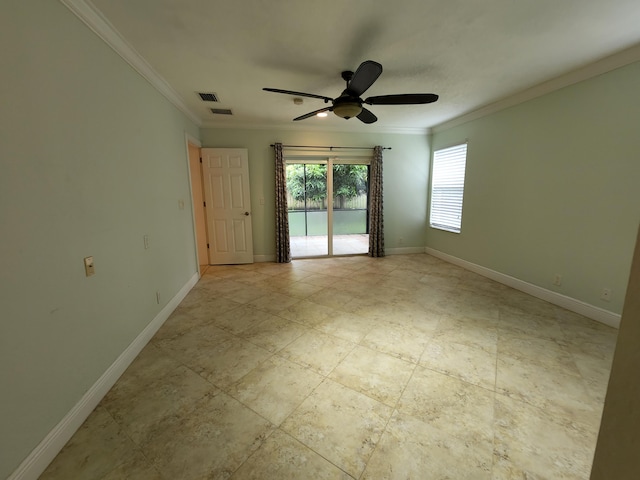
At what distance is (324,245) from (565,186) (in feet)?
14.7

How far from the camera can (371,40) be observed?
212 cm

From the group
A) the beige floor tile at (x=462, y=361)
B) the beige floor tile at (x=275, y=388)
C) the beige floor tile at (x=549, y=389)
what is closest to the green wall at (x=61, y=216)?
the beige floor tile at (x=275, y=388)

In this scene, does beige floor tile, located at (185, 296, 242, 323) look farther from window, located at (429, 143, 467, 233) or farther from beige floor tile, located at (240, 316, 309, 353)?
window, located at (429, 143, 467, 233)

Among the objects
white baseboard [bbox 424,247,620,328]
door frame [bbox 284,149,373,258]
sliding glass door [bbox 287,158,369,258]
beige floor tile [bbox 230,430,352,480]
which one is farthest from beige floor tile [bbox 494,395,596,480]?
sliding glass door [bbox 287,158,369,258]

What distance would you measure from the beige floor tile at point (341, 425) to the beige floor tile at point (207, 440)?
212 mm

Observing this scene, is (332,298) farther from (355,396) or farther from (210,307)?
(355,396)

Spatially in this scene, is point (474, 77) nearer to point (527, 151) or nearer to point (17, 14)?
point (527, 151)

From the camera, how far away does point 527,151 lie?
3.27 metres

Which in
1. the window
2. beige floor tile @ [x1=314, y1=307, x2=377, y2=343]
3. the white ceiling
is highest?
the white ceiling

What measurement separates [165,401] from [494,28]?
3523 mm

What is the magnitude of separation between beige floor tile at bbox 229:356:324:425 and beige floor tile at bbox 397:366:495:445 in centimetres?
63

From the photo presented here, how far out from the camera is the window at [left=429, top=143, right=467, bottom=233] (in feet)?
14.7

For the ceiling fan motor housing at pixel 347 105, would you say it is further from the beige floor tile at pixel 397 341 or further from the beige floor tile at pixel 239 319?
the beige floor tile at pixel 239 319

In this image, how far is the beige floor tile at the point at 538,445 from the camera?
122 centimetres
